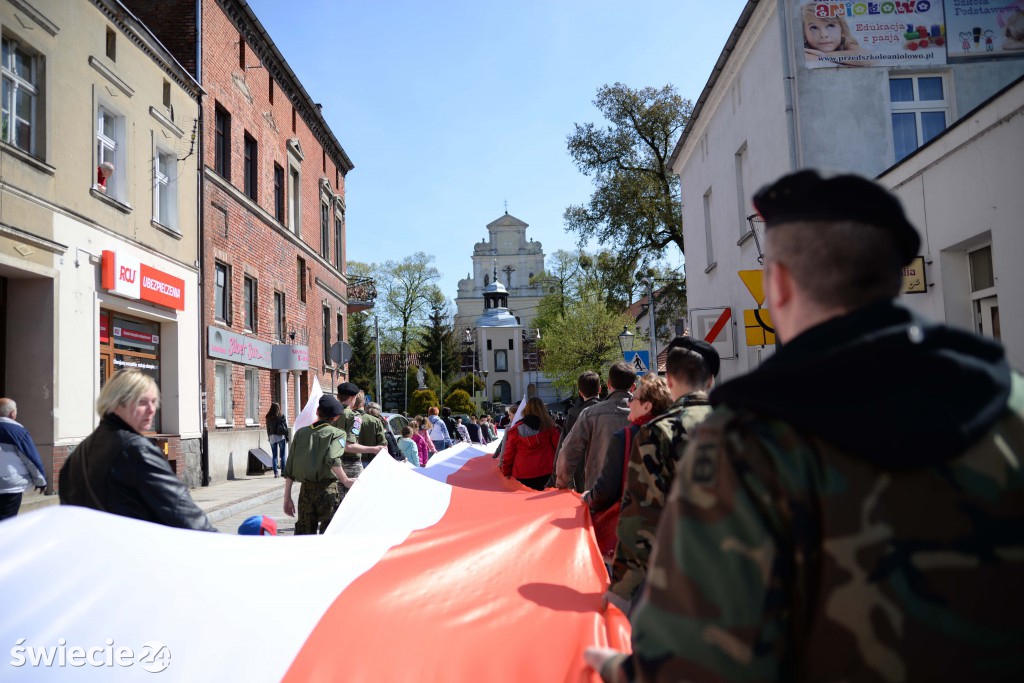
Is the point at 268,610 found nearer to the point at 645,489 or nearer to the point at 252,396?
the point at 645,489

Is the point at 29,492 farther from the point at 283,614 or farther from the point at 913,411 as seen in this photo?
the point at 913,411

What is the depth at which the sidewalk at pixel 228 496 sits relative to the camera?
1379 centimetres

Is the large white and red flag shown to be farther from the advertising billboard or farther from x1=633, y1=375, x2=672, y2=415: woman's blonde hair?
the advertising billboard

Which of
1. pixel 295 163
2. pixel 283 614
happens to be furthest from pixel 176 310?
pixel 283 614

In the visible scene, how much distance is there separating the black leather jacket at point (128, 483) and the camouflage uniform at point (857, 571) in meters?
3.25

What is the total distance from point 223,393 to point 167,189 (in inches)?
232

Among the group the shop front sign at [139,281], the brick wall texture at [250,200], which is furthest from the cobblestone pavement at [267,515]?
the brick wall texture at [250,200]

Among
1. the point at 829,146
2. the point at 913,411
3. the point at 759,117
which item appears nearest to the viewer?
the point at 913,411

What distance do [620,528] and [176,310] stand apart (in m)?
18.6

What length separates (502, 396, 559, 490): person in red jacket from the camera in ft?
30.3

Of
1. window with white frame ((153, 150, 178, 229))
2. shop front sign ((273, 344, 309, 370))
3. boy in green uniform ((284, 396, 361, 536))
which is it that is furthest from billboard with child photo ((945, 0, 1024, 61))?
shop front sign ((273, 344, 309, 370))

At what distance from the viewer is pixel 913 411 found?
1380 mm

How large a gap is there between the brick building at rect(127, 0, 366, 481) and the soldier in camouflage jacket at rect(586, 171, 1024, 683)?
65.5 ft

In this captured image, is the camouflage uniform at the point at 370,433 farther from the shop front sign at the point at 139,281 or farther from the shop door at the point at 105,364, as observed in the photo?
the shop door at the point at 105,364
